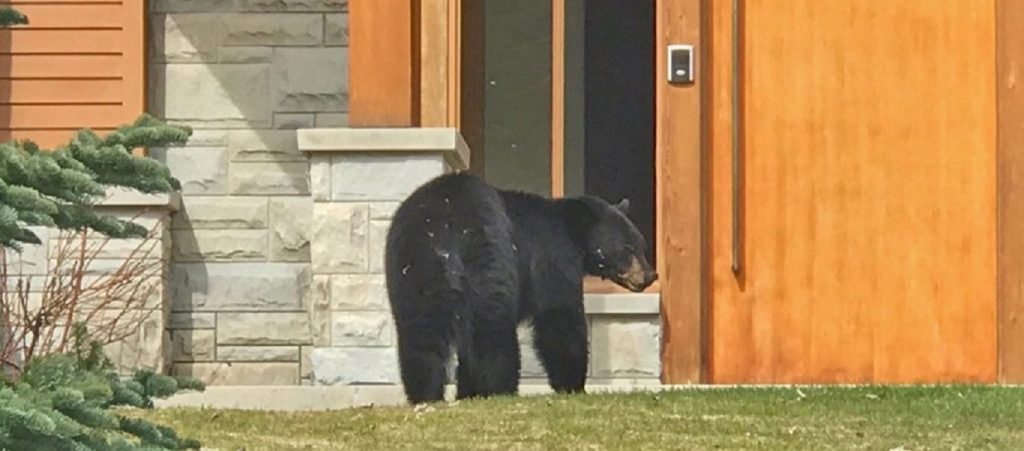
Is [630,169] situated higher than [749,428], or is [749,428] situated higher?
[630,169]

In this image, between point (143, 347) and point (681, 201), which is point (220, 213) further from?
point (681, 201)

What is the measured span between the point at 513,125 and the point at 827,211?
10.5 feet

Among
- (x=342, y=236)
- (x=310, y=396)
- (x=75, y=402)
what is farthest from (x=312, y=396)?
(x=75, y=402)

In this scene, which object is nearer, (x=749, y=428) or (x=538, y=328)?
(x=749, y=428)

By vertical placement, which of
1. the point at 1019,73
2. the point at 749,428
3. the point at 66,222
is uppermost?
the point at 1019,73

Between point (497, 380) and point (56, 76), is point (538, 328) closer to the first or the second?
point (497, 380)

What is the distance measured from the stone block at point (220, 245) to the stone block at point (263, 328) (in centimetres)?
30

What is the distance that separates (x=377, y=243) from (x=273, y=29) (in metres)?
1.73

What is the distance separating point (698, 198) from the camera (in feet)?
32.6

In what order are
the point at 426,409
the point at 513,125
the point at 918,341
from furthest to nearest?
the point at 513,125, the point at 918,341, the point at 426,409

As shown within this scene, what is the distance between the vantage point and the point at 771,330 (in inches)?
390

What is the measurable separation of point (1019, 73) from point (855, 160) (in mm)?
843

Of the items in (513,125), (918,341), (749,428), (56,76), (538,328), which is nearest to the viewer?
(749,428)

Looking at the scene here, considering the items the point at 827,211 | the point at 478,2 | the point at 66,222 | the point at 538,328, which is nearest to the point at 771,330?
the point at 827,211
